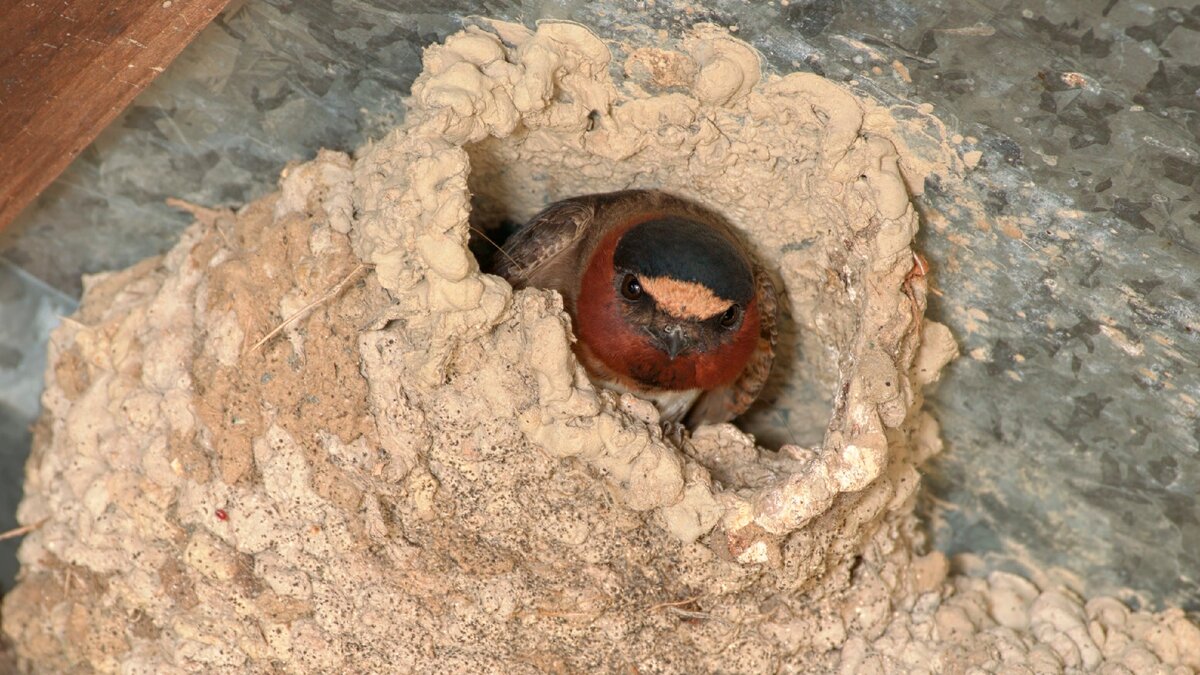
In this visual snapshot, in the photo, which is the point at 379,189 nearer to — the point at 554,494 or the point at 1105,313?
the point at 554,494

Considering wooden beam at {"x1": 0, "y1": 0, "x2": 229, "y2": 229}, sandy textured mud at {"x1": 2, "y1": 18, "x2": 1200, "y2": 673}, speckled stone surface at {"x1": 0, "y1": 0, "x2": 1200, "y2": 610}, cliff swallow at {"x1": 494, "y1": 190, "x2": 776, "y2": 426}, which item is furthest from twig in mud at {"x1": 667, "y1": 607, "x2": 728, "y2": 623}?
wooden beam at {"x1": 0, "y1": 0, "x2": 229, "y2": 229}

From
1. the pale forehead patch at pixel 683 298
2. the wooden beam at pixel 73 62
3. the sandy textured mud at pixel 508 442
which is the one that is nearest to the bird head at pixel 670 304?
the pale forehead patch at pixel 683 298

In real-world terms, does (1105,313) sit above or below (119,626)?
above

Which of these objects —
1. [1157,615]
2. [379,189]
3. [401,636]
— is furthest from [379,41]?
[1157,615]

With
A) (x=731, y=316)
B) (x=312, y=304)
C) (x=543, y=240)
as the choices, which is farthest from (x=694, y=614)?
(x=312, y=304)

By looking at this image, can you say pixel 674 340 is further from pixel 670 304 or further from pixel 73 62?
pixel 73 62

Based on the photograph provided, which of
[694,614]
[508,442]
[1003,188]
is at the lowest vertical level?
[694,614]
